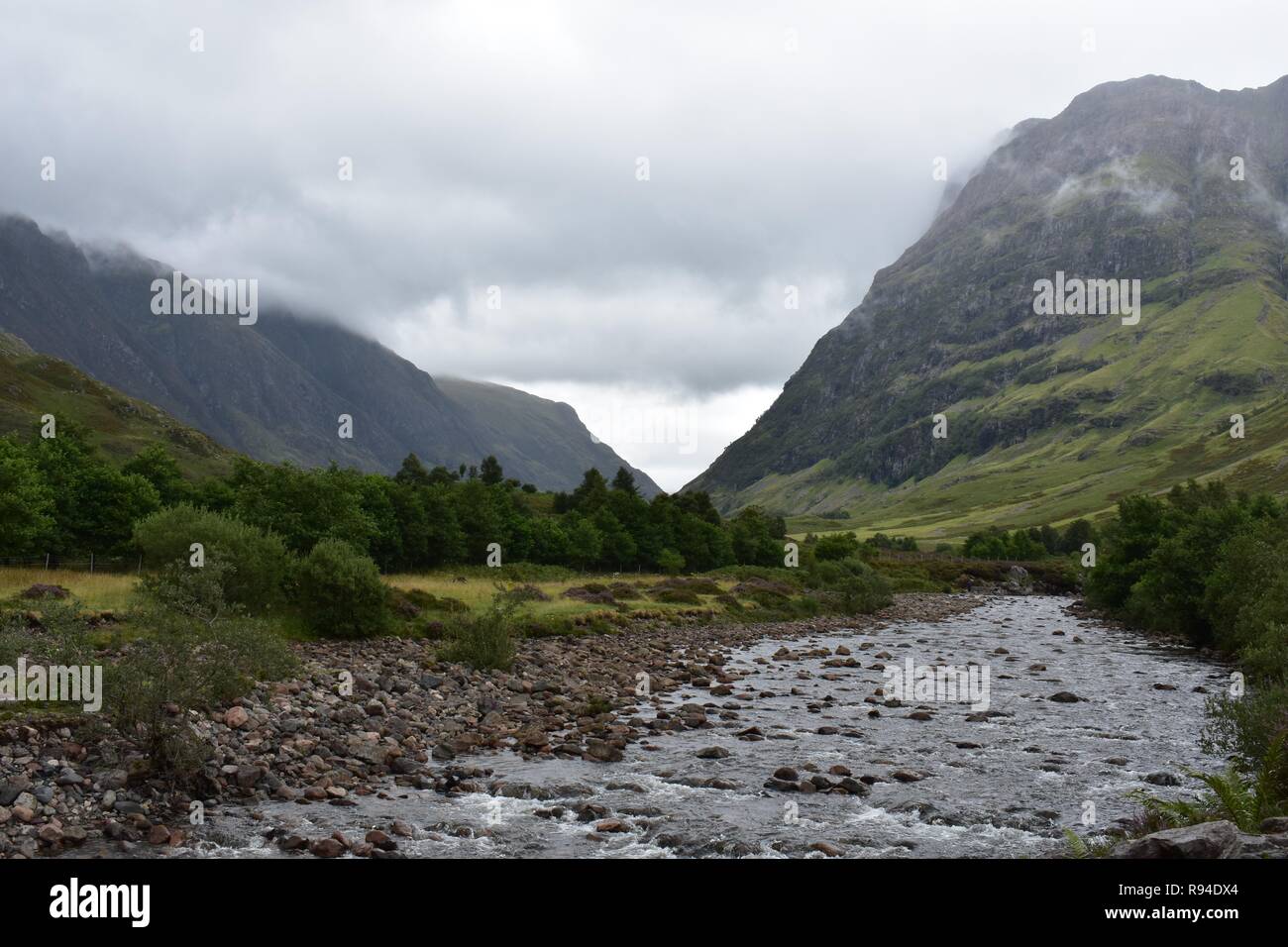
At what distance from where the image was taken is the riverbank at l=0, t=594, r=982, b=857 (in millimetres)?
18906

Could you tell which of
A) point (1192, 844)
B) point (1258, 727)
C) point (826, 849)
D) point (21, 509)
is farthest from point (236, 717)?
point (21, 509)

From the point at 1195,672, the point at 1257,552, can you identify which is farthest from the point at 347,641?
the point at 1257,552

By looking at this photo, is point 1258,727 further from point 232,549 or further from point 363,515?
point 363,515

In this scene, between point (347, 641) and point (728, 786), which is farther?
point (347, 641)

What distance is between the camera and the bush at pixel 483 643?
41688 mm

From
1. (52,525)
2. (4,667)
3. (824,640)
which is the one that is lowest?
(824,640)

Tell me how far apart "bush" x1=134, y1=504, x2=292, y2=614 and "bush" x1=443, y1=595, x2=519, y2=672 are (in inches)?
404

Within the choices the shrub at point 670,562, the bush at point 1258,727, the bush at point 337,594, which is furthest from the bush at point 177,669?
the shrub at point 670,562

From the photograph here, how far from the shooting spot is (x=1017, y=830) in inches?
837

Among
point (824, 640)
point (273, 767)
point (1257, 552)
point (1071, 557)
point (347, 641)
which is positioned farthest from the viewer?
point (1071, 557)

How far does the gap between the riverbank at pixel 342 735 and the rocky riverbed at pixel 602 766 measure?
3.1 inches

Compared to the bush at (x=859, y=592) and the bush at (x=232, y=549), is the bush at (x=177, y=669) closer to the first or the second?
the bush at (x=232, y=549)
